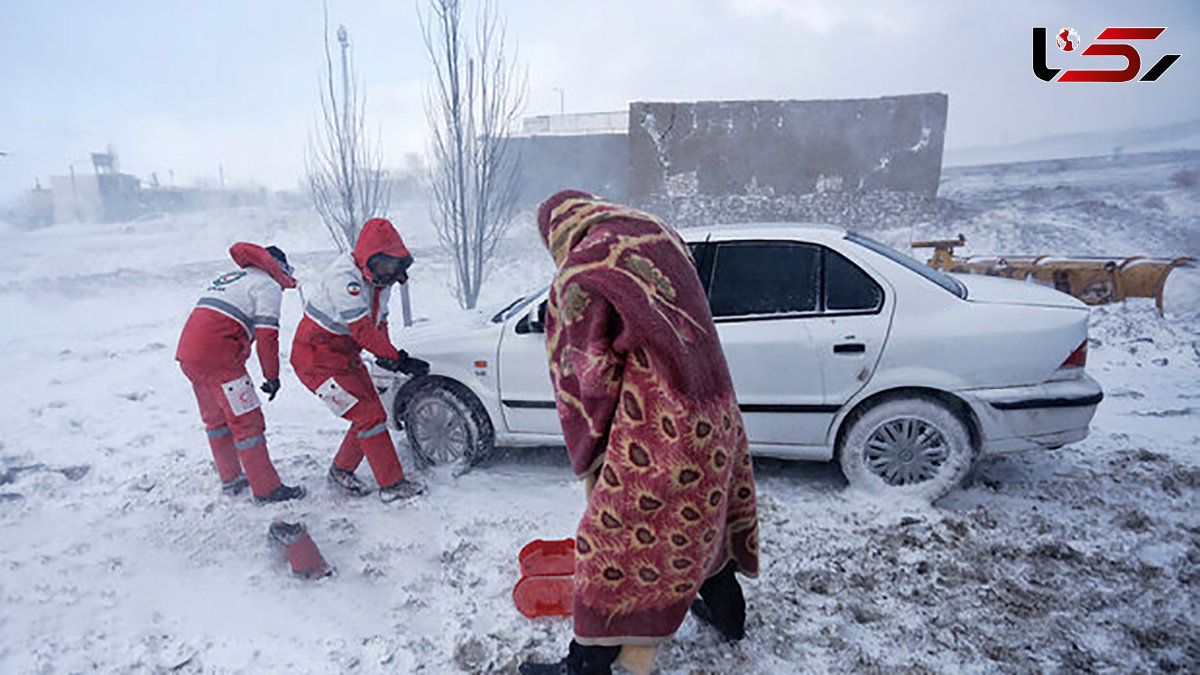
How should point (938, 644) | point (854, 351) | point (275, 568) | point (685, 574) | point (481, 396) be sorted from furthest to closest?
point (481, 396), point (854, 351), point (275, 568), point (938, 644), point (685, 574)

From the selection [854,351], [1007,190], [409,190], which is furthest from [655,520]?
[409,190]

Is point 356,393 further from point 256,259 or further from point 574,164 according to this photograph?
point 574,164

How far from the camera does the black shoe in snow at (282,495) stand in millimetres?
3533

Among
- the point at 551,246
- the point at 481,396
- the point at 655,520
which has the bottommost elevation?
the point at 481,396

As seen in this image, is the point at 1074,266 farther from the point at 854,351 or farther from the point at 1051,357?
the point at 854,351

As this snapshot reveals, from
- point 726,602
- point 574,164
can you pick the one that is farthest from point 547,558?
point 574,164

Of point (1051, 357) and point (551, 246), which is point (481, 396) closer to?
point (551, 246)

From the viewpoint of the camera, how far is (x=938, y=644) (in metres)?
2.31

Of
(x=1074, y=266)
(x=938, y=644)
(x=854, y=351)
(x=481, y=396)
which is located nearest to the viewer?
(x=938, y=644)

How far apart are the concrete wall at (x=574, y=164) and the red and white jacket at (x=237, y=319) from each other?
1304 centimetres

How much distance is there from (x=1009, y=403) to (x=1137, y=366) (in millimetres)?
4489

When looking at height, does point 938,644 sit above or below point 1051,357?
below

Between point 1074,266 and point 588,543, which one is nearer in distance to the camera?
point 588,543

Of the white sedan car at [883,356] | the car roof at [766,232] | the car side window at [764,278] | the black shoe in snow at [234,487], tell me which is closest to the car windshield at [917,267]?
the white sedan car at [883,356]
